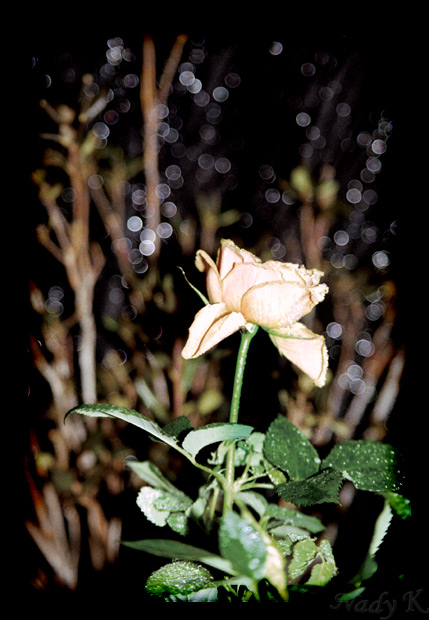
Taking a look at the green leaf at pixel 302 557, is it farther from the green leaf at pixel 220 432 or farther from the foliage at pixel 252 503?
the green leaf at pixel 220 432

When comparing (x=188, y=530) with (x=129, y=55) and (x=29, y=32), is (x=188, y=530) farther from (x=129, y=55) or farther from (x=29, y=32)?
(x=129, y=55)

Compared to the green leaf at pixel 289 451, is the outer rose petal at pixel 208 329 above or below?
above

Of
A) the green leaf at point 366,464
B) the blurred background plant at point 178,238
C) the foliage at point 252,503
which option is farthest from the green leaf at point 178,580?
the blurred background plant at point 178,238

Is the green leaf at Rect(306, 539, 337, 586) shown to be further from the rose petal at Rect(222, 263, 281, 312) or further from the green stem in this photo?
the rose petal at Rect(222, 263, 281, 312)

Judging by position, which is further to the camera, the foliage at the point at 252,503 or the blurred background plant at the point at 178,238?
the blurred background plant at the point at 178,238

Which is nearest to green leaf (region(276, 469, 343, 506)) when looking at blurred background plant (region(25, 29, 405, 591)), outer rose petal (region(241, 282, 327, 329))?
outer rose petal (region(241, 282, 327, 329))

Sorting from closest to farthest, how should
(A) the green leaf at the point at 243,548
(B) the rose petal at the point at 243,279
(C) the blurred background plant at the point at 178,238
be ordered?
(A) the green leaf at the point at 243,548
(B) the rose petal at the point at 243,279
(C) the blurred background plant at the point at 178,238

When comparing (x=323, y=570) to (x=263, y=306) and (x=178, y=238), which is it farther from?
(x=178, y=238)

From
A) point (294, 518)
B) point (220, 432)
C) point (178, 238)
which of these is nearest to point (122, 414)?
point (220, 432)
